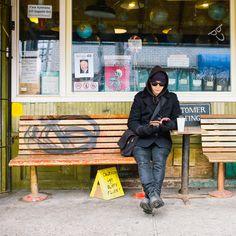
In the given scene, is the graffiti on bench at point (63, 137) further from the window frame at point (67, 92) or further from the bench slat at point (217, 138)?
the bench slat at point (217, 138)

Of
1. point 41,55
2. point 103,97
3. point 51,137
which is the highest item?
point 41,55

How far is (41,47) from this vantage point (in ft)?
17.2

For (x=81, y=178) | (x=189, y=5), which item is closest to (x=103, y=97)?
(x=81, y=178)

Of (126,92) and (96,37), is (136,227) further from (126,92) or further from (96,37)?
(96,37)

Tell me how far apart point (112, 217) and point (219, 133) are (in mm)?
1747

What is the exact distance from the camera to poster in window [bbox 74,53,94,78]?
5.27 m

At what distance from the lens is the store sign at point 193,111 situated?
16.9ft

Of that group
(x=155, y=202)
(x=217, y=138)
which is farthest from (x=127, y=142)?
(x=217, y=138)

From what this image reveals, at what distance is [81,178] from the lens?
5.07 m

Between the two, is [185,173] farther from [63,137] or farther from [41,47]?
[41,47]

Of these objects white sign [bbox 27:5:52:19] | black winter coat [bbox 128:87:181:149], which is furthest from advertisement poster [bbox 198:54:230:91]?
white sign [bbox 27:5:52:19]

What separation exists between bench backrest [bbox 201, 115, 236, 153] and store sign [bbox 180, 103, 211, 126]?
0.28m

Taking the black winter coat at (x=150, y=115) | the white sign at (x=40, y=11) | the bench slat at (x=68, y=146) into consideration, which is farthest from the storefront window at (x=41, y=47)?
the black winter coat at (x=150, y=115)

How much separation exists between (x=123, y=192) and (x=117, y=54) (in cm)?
185
